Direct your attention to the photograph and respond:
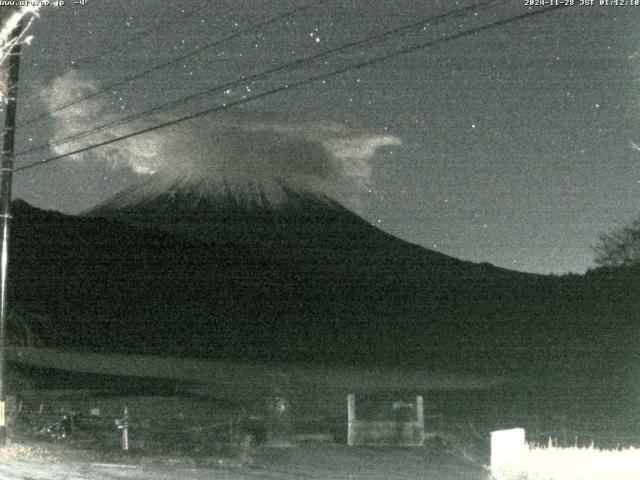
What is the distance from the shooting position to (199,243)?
158 meters

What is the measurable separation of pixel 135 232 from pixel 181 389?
11889cm

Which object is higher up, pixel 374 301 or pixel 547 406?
pixel 374 301

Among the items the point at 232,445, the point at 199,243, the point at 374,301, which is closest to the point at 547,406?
the point at 232,445

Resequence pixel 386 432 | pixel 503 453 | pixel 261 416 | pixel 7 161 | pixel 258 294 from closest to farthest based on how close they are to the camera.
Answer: pixel 503 453 → pixel 7 161 → pixel 386 432 → pixel 261 416 → pixel 258 294

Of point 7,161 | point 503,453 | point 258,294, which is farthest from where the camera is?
point 258,294

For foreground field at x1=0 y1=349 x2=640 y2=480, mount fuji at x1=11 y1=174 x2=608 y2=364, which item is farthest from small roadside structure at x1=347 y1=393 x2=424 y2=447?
mount fuji at x1=11 y1=174 x2=608 y2=364

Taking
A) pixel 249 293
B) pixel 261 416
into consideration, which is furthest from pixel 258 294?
pixel 261 416

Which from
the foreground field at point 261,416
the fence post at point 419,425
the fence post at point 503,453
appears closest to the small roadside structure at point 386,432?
the fence post at point 419,425

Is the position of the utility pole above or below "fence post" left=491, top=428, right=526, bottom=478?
above

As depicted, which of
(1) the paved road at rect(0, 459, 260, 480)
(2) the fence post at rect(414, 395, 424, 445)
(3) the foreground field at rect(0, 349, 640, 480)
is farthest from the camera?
(2) the fence post at rect(414, 395, 424, 445)

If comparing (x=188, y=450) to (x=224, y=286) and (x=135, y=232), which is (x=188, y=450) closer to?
(x=224, y=286)

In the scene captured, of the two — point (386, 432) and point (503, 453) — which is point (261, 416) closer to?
point (386, 432)

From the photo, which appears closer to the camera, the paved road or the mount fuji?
the paved road

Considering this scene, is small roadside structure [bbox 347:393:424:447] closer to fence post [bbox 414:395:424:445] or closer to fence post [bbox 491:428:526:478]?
fence post [bbox 414:395:424:445]
